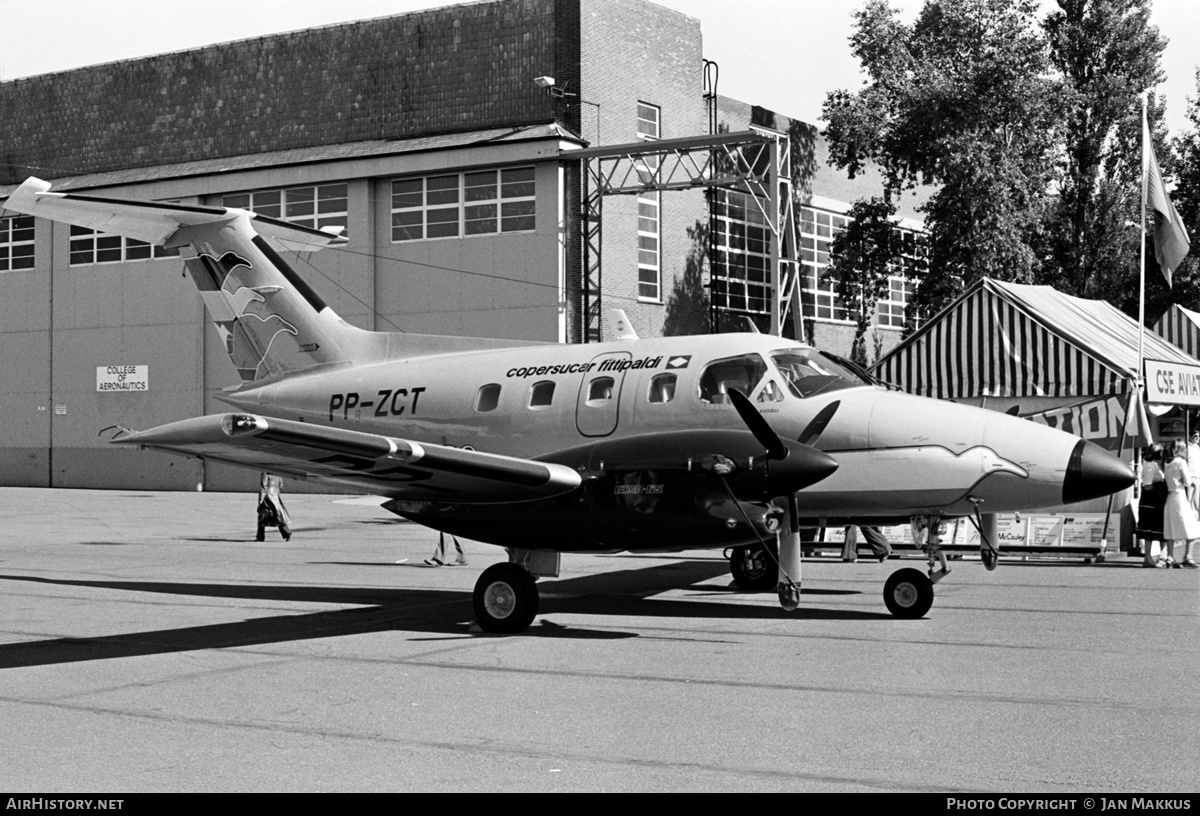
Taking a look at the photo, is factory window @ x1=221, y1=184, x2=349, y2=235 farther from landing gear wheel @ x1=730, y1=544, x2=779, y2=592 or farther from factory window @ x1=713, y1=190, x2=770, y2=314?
landing gear wheel @ x1=730, y1=544, x2=779, y2=592

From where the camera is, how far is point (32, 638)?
1216 cm

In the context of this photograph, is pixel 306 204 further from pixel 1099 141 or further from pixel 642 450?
pixel 642 450

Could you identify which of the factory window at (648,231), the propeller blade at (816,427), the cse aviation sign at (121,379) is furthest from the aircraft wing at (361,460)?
the cse aviation sign at (121,379)

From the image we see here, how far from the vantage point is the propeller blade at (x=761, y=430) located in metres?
11.5

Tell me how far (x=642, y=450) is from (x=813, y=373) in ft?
7.64

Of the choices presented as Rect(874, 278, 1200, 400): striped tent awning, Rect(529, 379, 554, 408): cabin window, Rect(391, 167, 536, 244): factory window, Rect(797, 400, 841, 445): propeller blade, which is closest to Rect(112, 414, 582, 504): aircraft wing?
Rect(529, 379, 554, 408): cabin window

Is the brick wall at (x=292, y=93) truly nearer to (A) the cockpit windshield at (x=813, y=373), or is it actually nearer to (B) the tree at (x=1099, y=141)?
(B) the tree at (x=1099, y=141)

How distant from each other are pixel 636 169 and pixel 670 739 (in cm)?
3386

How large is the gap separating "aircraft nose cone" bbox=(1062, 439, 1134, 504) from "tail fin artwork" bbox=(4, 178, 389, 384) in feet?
27.0

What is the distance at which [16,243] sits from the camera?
50.7 meters

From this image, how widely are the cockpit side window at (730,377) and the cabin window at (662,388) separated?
33 cm

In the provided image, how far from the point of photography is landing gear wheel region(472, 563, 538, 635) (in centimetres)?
1248

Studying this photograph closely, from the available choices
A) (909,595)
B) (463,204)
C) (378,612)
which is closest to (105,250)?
(463,204)

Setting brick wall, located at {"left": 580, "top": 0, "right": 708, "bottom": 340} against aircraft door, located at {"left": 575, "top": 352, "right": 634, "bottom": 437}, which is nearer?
aircraft door, located at {"left": 575, "top": 352, "right": 634, "bottom": 437}
